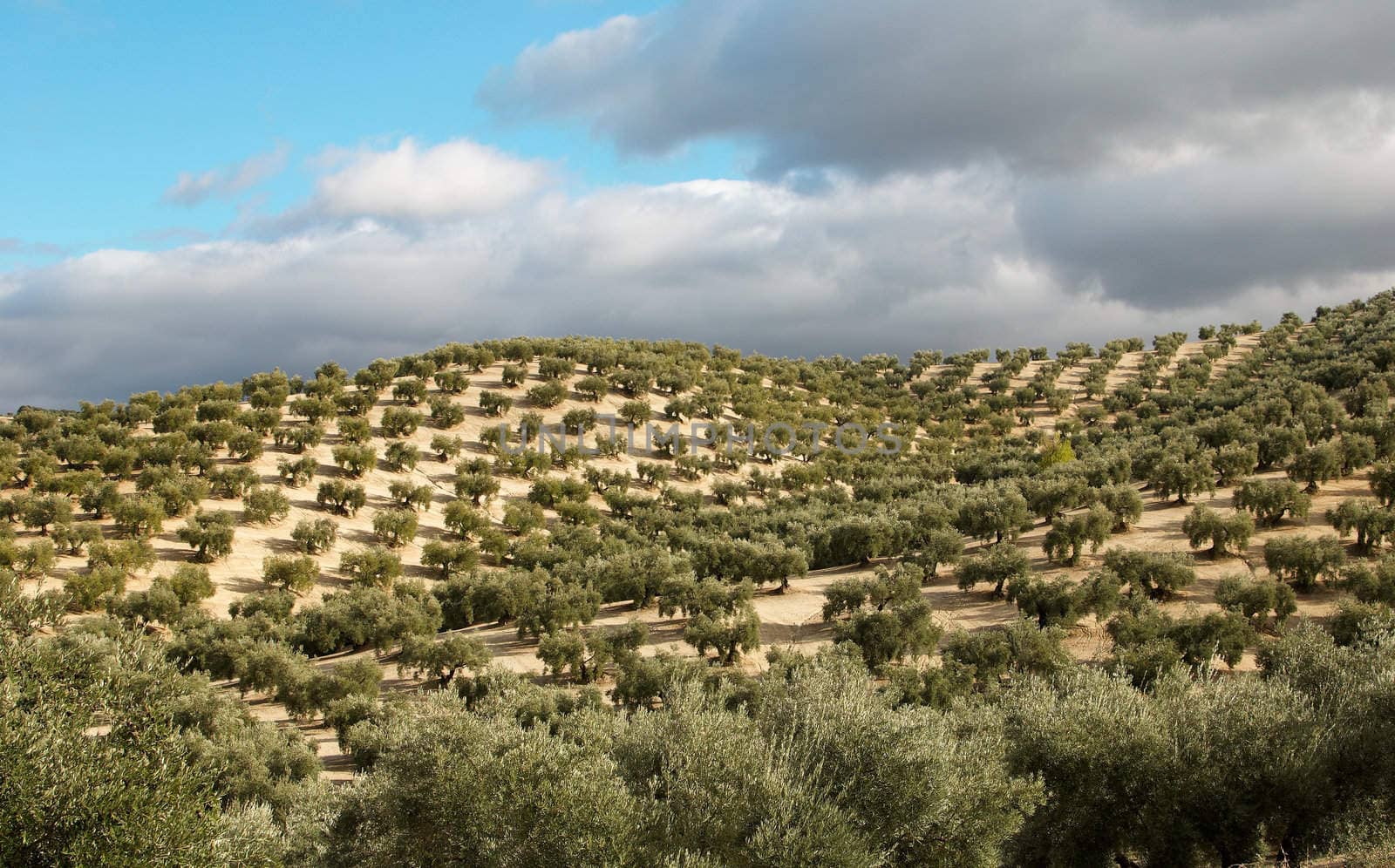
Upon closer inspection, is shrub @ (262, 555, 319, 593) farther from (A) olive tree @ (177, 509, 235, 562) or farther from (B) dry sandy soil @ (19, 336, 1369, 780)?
(A) olive tree @ (177, 509, 235, 562)

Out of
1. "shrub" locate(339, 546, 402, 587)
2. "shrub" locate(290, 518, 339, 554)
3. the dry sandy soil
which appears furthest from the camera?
"shrub" locate(290, 518, 339, 554)

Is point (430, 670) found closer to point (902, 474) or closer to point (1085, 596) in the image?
point (1085, 596)

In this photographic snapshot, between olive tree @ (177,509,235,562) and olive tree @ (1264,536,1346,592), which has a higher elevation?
olive tree @ (177,509,235,562)

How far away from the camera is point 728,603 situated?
4172cm

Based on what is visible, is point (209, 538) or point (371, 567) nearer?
point (209, 538)

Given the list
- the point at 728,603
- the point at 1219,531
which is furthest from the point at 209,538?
the point at 1219,531

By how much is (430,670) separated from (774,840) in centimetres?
2376

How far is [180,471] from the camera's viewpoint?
60656 millimetres

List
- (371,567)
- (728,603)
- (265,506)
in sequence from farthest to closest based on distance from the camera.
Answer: (265,506)
(371,567)
(728,603)

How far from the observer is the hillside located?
1736 centimetres

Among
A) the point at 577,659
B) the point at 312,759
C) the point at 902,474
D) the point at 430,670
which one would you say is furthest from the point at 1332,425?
the point at 312,759

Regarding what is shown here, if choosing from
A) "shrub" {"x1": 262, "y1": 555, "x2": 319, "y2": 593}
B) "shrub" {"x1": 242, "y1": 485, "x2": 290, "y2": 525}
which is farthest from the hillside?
"shrub" {"x1": 242, "y1": 485, "x2": 290, "y2": 525}

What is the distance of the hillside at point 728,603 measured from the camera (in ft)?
57.0

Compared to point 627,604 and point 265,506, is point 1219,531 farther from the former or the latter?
point 265,506
